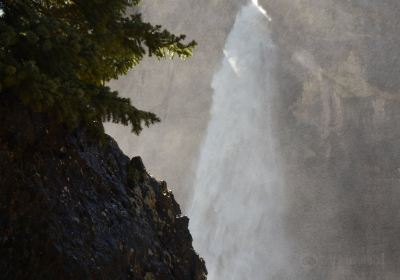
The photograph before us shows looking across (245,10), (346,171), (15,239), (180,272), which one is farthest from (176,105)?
(15,239)

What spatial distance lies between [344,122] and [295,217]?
6242mm

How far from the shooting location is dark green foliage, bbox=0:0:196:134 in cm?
475

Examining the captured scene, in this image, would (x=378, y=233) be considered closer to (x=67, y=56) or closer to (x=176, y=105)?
(x=176, y=105)

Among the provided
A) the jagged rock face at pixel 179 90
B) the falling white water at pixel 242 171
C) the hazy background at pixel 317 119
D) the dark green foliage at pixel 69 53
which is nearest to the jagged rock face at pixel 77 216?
the dark green foliage at pixel 69 53

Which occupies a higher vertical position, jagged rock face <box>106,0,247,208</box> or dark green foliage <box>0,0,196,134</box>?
jagged rock face <box>106,0,247,208</box>

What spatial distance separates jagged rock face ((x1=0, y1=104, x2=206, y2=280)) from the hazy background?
20601mm

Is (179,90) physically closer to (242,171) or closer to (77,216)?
(242,171)

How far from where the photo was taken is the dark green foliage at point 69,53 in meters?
4.75

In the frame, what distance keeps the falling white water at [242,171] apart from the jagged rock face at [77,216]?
20.7 metres

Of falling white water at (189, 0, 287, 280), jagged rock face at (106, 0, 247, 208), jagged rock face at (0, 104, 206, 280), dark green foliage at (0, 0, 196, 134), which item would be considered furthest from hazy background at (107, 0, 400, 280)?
dark green foliage at (0, 0, 196, 134)

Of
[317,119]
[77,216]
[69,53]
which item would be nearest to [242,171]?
[317,119]

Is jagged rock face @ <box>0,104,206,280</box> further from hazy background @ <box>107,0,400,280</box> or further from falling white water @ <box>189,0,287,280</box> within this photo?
falling white water @ <box>189,0,287,280</box>

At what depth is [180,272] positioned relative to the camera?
8141 mm

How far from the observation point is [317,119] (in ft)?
103
